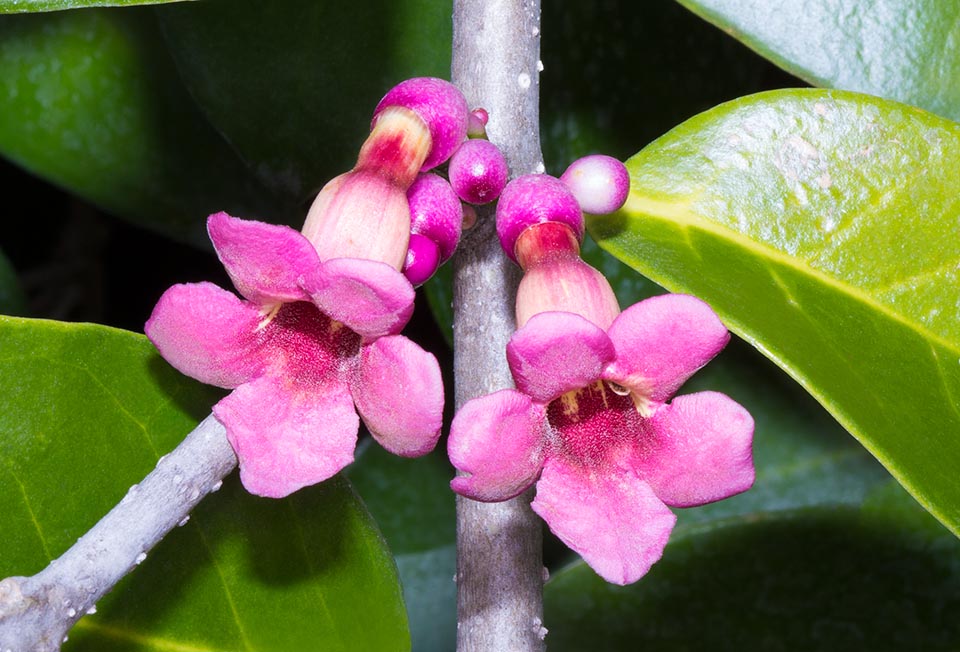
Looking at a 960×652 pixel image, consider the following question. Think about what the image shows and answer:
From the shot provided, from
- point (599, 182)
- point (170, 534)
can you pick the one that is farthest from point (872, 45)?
point (170, 534)

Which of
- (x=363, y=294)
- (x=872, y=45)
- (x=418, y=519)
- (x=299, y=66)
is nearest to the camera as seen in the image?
(x=363, y=294)

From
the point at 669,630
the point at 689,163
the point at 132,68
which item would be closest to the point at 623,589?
the point at 669,630

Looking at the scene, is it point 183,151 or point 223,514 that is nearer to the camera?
point 223,514

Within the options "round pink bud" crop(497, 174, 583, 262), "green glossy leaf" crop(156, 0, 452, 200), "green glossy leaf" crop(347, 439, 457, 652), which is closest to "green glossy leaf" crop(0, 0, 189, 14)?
"round pink bud" crop(497, 174, 583, 262)

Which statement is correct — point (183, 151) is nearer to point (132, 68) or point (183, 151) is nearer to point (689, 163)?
point (132, 68)

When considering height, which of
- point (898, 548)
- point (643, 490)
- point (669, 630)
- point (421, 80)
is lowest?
point (669, 630)

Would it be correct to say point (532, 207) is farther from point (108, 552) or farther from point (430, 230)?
point (108, 552)

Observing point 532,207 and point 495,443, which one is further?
point 532,207
